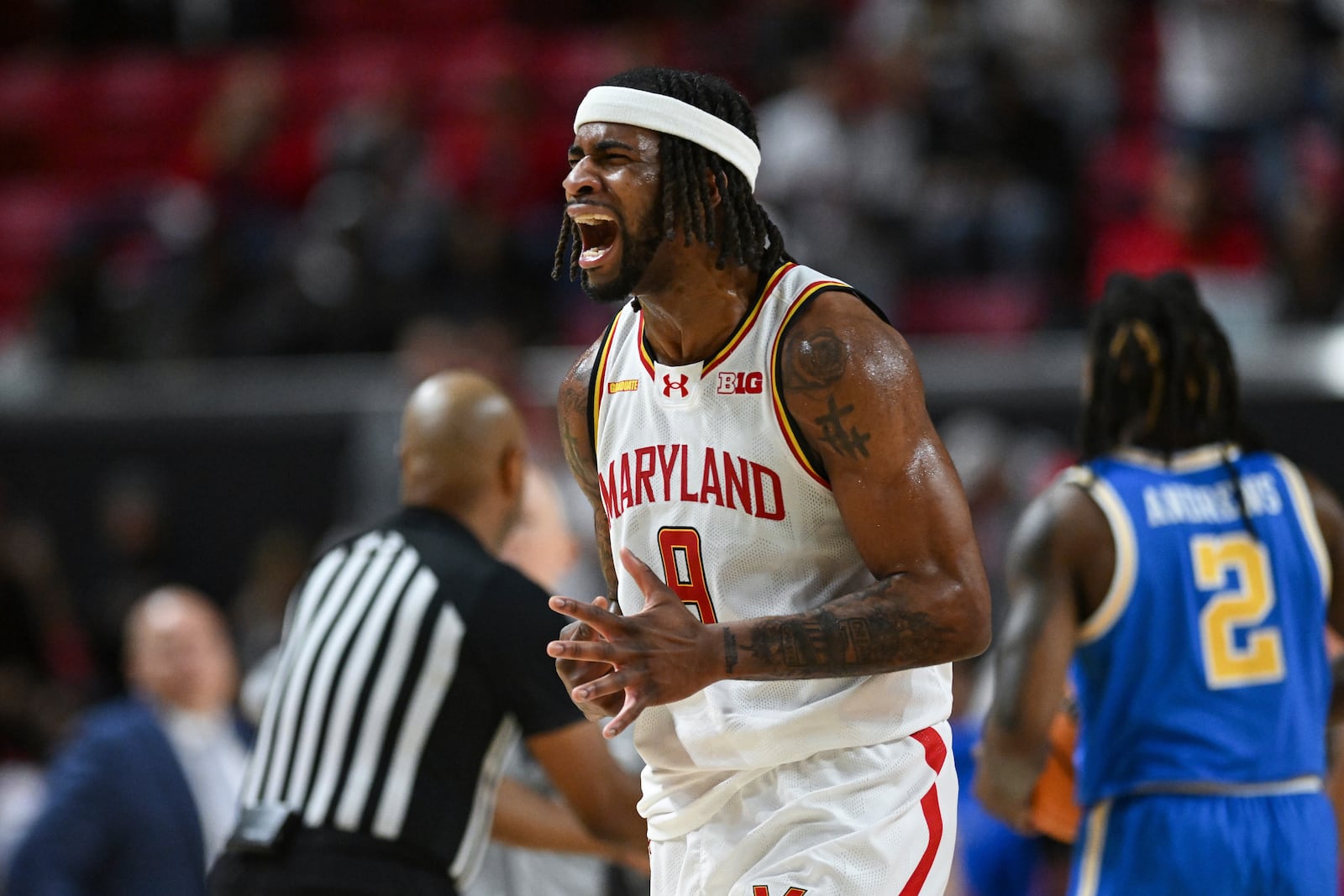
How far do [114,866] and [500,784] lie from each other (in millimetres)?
2644

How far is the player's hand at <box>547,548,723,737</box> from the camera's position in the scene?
9.36ft

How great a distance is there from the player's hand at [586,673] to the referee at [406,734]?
1.03 m

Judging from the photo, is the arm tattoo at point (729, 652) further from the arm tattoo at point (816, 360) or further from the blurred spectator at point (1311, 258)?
the blurred spectator at point (1311, 258)

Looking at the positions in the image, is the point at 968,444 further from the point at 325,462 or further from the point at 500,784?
the point at 500,784

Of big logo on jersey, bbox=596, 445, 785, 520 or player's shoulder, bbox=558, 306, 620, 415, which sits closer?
big logo on jersey, bbox=596, 445, 785, 520

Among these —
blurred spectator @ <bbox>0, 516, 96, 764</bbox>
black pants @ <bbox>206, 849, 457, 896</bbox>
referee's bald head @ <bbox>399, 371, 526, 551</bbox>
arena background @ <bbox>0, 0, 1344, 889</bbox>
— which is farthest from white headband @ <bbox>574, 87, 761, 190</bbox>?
blurred spectator @ <bbox>0, 516, 96, 764</bbox>

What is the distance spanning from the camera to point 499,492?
4.61 meters

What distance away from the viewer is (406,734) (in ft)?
13.8

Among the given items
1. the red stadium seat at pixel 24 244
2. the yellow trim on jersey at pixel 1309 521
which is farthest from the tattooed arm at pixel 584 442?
the red stadium seat at pixel 24 244

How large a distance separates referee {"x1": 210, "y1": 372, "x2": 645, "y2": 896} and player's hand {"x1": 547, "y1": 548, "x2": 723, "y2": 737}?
4.36 ft

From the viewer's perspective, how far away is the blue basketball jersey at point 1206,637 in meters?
4.32

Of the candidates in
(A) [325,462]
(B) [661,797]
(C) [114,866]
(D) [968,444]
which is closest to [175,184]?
(A) [325,462]

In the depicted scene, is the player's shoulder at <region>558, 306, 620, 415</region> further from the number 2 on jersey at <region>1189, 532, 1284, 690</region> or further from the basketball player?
the number 2 on jersey at <region>1189, 532, 1284, 690</region>

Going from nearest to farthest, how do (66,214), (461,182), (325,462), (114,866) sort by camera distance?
(114,866)
(325,462)
(461,182)
(66,214)
